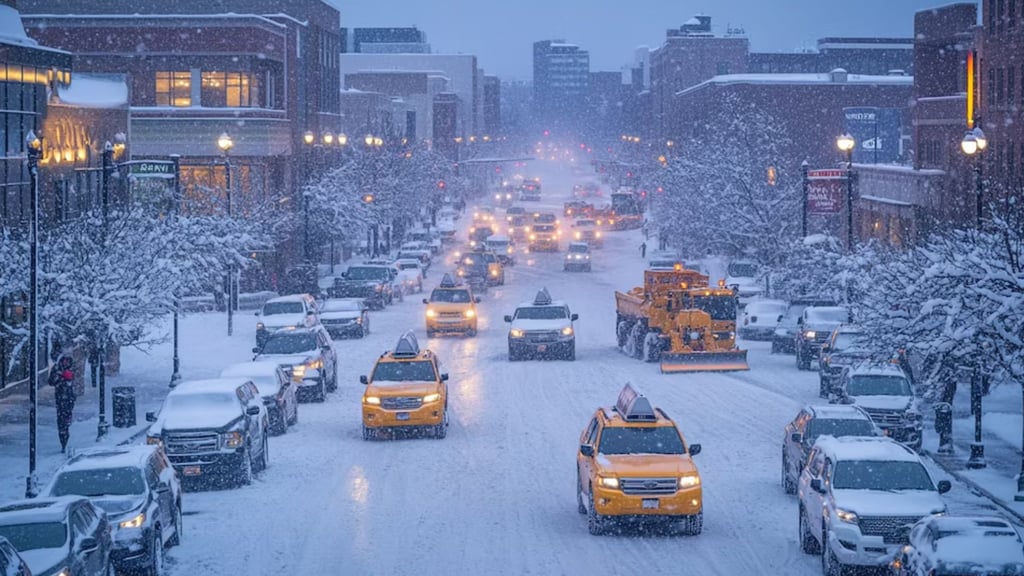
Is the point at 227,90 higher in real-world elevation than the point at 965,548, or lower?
higher

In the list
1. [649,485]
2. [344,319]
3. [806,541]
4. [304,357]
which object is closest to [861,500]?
[806,541]

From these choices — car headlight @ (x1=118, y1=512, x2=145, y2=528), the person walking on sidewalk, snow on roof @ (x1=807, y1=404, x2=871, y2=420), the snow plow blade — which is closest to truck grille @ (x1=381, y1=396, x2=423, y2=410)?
the person walking on sidewalk

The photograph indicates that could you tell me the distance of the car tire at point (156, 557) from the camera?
61.4 feet

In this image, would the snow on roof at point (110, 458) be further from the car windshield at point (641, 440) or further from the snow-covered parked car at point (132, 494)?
the car windshield at point (641, 440)

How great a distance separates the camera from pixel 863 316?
27.9 metres

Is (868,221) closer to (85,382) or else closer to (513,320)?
(513,320)

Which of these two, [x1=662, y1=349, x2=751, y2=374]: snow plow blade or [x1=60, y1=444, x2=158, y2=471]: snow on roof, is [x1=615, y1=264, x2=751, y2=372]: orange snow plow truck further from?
[x1=60, y1=444, x2=158, y2=471]: snow on roof

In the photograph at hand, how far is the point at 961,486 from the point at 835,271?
21.2m

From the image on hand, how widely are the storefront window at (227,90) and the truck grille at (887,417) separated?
50.4m

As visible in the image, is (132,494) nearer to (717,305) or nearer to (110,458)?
(110,458)

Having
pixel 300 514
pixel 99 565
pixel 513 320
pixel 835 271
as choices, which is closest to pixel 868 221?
pixel 835 271

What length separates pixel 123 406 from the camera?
3281cm

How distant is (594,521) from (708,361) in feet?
66.9

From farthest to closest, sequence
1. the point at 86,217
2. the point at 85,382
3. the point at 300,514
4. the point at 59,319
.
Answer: the point at 85,382 < the point at 86,217 < the point at 59,319 < the point at 300,514
